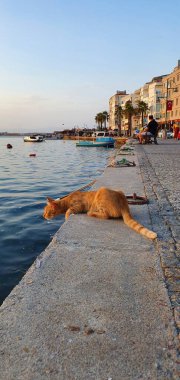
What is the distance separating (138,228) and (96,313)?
209cm

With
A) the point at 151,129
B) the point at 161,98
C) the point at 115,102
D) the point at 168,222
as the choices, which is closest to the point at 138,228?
the point at 168,222

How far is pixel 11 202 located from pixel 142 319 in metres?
8.16

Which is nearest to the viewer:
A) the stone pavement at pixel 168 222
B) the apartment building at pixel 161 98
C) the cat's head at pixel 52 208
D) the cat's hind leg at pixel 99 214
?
the stone pavement at pixel 168 222

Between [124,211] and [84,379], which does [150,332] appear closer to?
[84,379]

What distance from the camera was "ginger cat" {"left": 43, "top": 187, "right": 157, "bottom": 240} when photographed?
4789 millimetres

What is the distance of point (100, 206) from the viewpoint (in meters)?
5.19

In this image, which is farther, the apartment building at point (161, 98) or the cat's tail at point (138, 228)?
the apartment building at point (161, 98)

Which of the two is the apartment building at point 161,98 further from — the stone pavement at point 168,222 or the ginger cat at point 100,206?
the ginger cat at point 100,206

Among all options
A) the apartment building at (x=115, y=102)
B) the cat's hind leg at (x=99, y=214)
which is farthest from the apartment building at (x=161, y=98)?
the cat's hind leg at (x=99, y=214)

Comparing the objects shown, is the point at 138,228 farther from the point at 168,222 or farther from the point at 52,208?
the point at 52,208

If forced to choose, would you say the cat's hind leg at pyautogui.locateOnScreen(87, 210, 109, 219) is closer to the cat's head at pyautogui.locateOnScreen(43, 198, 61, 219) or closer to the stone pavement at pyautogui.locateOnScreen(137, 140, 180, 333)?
the stone pavement at pyautogui.locateOnScreen(137, 140, 180, 333)

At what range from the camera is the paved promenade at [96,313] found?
1.92m

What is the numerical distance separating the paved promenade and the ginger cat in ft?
1.61

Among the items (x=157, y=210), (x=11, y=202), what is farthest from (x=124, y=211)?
(x=11, y=202)
